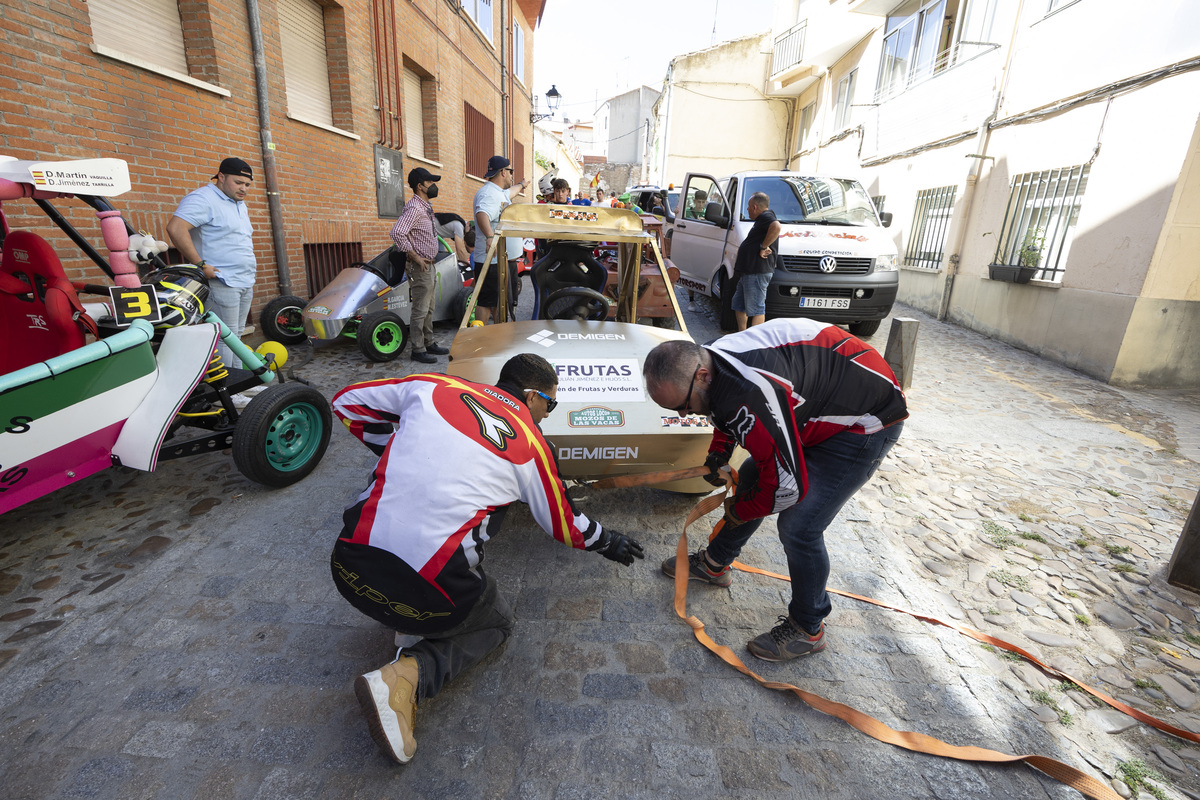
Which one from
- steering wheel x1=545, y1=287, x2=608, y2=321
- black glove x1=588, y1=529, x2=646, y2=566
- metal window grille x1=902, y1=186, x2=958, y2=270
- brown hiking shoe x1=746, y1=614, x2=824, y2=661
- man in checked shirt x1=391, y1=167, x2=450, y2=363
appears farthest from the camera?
metal window grille x1=902, y1=186, x2=958, y2=270

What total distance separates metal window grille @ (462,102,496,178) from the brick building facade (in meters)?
1.04

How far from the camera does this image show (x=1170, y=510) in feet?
12.1

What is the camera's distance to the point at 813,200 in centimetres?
779

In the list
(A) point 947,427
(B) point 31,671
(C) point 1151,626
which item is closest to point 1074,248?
(A) point 947,427

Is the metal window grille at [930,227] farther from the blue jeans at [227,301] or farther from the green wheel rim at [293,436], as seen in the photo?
the blue jeans at [227,301]

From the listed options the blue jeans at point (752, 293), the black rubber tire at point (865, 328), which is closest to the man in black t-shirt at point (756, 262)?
the blue jeans at point (752, 293)

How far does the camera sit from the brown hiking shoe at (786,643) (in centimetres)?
236

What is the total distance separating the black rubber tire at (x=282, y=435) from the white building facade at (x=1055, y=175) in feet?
25.8

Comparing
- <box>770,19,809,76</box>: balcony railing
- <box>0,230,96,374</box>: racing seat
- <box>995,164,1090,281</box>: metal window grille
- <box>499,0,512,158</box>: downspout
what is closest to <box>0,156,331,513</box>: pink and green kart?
<box>0,230,96,374</box>: racing seat

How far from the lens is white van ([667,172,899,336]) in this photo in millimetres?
6953

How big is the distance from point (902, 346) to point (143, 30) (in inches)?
305

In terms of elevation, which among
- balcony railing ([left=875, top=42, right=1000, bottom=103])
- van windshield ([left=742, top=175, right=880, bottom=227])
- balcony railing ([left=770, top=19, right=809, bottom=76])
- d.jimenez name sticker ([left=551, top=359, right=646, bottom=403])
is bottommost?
d.jimenez name sticker ([left=551, top=359, right=646, bottom=403])

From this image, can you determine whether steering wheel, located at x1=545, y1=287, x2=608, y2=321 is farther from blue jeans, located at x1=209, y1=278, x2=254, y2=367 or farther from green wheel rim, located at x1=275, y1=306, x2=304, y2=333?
green wheel rim, located at x1=275, y1=306, x2=304, y2=333

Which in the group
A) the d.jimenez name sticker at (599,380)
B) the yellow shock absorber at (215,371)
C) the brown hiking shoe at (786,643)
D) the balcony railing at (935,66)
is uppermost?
the balcony railing at (935,66)
